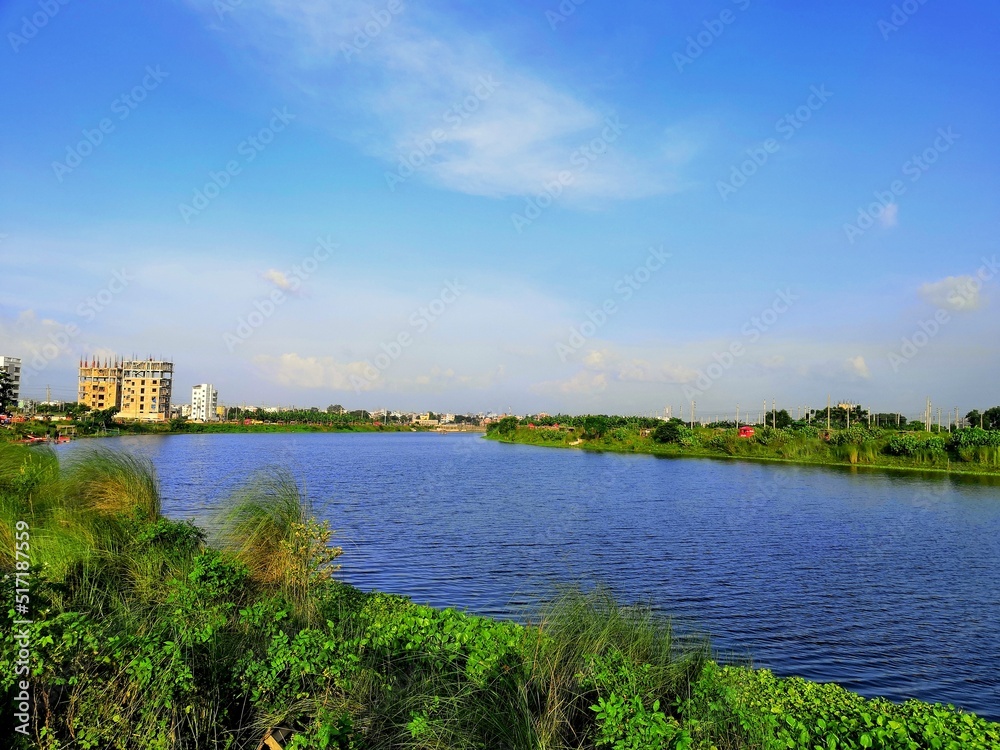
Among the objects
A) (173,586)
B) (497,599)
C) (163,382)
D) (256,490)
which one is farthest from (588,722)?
(163,382)

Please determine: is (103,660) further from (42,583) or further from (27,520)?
(27,520)

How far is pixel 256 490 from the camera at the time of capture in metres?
9.42

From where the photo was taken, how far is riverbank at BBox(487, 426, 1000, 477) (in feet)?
129

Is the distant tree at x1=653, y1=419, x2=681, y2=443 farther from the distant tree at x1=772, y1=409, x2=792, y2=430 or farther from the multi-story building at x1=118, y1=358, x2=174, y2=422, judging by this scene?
the multi-story building at x1=118, y1=358, x2=174, y2=422

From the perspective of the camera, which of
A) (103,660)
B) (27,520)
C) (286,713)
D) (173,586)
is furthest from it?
(27,520)

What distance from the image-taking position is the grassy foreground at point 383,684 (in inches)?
155

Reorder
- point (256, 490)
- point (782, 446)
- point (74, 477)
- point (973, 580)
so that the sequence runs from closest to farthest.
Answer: point (256, 490) → point (74, 477) → point (973, 580) → point (782, 446)

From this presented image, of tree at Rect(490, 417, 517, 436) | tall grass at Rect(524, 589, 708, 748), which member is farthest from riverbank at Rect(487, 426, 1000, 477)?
tall grass at Rect(524, 589, 708, 748)

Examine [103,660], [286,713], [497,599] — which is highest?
[103,660]

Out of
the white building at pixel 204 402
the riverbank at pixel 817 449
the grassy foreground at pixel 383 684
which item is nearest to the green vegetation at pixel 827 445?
the riverbank at pixel 817 449

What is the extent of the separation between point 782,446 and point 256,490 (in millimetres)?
48882

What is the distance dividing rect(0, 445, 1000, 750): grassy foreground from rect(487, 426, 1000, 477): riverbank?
4103cm

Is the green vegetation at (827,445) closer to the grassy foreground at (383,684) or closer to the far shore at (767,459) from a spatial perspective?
the far shore at (767,459)

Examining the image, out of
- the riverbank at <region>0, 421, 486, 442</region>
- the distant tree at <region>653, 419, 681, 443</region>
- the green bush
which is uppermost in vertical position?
the distant tree at <region>653, 419, 681, 443</region>
